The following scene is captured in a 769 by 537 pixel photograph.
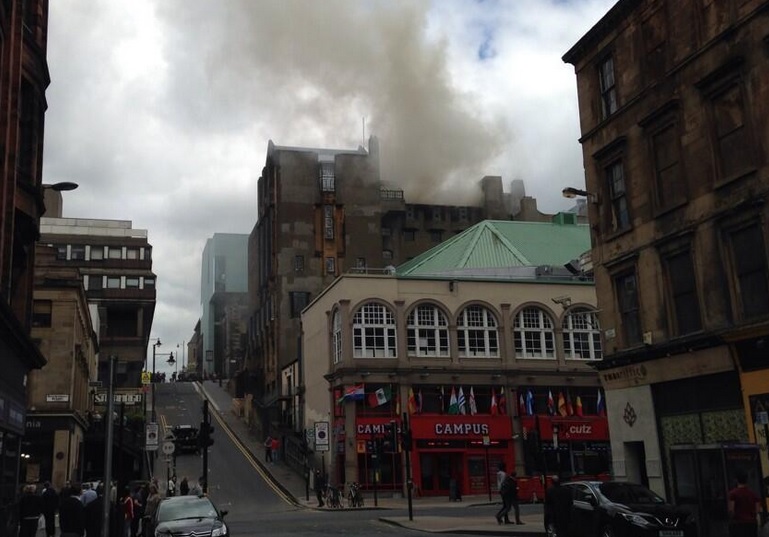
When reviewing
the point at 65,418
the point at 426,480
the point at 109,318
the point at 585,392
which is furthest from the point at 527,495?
the point at 109,318

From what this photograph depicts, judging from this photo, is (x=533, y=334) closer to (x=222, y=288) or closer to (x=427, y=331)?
(x=427, y=331)

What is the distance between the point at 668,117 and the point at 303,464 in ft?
119

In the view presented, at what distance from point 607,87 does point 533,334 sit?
27.7 m

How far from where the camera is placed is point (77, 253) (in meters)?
88.6

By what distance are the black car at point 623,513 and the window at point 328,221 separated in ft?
187

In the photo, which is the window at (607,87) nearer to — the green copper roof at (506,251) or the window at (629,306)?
the window at (629,306)

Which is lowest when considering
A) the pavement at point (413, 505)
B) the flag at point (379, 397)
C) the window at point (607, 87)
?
the pavement at point (413, 505)

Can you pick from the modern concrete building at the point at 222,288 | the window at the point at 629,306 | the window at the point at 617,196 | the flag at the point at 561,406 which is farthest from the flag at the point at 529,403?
the modern concrete building at the point at 222,288

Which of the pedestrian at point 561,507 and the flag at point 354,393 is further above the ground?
the flag at point 354,393

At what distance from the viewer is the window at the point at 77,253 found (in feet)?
289

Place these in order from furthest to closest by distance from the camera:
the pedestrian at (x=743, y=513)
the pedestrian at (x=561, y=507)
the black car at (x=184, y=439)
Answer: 1. the black car at (x=184, y=439)
2. the pedestrian at (x=561, y=507)
3. the pedestrian at (x=743, y=513)

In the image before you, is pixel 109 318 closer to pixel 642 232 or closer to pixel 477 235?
pixel 477 235

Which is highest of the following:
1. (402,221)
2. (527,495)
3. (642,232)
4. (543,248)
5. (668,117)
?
(402,221)

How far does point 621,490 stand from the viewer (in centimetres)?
1838
